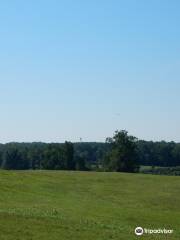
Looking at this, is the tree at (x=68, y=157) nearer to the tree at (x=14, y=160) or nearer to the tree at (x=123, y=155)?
the tree at (x=123, y=155)

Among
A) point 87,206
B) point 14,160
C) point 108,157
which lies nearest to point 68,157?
point 108,157

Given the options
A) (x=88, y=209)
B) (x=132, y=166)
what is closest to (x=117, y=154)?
(x=132, y=166)

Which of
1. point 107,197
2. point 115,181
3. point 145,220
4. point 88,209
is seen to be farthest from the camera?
point 115,181

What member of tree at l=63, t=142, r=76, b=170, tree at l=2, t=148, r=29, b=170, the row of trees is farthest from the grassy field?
tree at l=2, t=148, r=29, b=170

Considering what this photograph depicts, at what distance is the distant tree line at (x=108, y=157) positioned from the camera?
10694 centimetres

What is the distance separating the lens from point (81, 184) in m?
50.6

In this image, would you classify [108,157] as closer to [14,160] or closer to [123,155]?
[123,155]

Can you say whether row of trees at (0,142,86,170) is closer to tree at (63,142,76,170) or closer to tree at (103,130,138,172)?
tree at (63,142,76,170)

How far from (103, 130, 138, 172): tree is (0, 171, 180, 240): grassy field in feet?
149

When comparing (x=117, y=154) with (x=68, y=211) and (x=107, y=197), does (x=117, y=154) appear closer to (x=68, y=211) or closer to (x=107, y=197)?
(x=107, y=197)

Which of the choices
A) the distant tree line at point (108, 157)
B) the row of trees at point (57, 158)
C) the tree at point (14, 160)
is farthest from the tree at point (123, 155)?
A: the tree at point (14, 160)

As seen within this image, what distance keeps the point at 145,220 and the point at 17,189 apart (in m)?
14.4

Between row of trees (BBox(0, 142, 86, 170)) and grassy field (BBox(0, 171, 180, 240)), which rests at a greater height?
row of trees (BBox(0, 142, 86, 170))

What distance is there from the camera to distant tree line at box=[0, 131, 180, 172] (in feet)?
351
